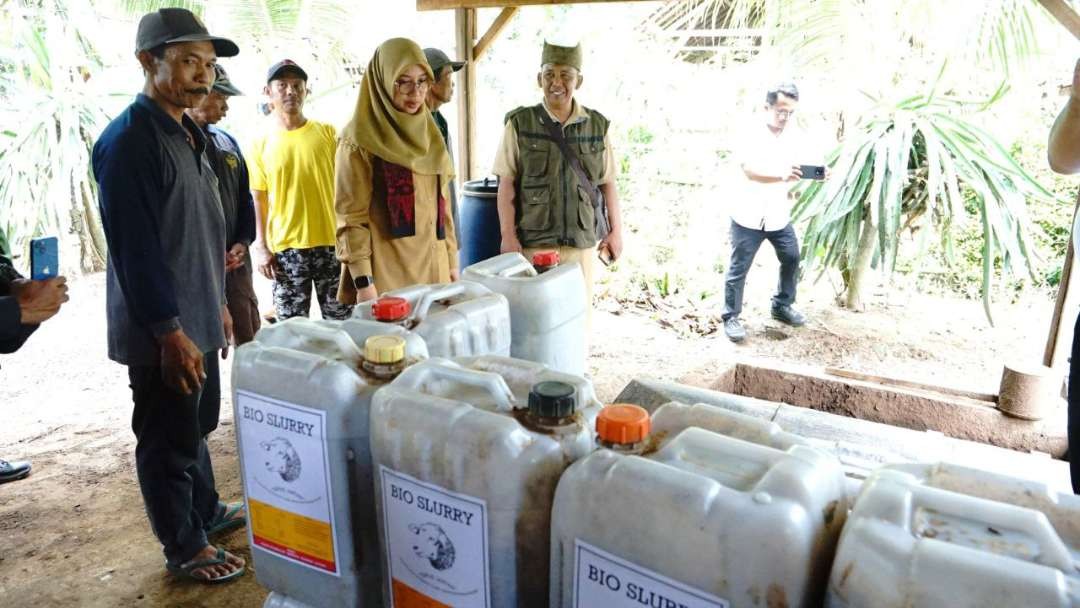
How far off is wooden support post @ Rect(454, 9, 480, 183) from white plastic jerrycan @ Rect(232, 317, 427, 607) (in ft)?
12.0

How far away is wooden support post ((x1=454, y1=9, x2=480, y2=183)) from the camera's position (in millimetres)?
4583

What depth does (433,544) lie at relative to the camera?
1.01m

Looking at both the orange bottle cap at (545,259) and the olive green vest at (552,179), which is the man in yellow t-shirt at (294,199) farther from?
the orange bottle cap at (545,259)

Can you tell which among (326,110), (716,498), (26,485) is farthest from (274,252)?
(326,110)

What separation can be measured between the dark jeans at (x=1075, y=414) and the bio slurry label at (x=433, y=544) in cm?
147

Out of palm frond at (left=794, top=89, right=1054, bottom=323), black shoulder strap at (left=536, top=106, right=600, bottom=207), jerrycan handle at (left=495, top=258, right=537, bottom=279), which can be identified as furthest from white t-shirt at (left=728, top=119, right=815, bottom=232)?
jerrycan handle at (left=495, top=258, right=537, bottom=279)

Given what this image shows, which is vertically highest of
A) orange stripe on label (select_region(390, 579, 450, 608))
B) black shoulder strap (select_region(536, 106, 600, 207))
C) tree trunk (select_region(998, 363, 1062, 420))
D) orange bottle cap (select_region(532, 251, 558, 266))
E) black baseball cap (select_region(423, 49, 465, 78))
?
black baseball cap (select_region(423, 49, 465, 78))

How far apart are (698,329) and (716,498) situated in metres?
4.48

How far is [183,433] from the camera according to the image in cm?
206

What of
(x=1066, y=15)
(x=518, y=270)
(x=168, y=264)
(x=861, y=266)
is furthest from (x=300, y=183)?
(x=861, y=266)

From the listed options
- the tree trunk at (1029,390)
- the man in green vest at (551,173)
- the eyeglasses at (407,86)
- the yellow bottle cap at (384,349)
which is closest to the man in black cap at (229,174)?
the eyeglasses at (407,86)

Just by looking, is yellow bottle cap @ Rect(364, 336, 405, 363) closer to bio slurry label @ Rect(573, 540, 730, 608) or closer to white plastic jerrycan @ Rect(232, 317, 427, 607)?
white plastic jerrycan @ Rect(232, 317, 427, 607)

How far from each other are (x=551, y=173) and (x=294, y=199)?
124 cm

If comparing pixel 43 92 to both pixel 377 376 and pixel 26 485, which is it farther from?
pixel 377 376
